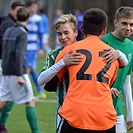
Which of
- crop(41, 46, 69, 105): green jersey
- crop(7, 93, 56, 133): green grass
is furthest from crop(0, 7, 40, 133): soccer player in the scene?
crop(41, 46, 69, 105): green jersey

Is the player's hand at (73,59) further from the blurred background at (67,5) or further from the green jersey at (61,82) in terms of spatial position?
the blurred background at (67,5)

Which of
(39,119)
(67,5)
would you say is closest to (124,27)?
(39,119)

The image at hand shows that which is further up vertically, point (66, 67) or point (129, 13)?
point (129, 13)

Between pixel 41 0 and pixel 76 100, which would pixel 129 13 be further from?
pixel 41 0

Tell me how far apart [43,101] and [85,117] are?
837 centimetres

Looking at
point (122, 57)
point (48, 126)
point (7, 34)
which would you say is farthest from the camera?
point (48, 126)

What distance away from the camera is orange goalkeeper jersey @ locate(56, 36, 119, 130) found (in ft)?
17.8

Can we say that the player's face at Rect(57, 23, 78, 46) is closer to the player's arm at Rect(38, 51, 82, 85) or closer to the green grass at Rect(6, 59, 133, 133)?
the player's arm at Rect(38, 51, 82, 85)

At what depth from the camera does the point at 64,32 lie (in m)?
6.29

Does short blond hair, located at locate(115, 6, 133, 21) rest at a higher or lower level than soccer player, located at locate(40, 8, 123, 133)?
higher

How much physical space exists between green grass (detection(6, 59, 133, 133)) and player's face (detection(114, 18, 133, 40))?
3.67 m

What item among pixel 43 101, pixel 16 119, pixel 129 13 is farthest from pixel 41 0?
pixel 129 13

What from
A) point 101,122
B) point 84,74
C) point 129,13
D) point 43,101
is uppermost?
point 129,13

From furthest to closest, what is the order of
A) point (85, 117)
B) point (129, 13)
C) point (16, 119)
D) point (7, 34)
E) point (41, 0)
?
point (41, 0)
point (16, 119)
point (7, 34)
point (129, 13)
point (85, 117)
